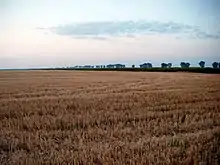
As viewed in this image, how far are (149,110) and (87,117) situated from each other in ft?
6.23

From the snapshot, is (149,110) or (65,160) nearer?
(65,160)

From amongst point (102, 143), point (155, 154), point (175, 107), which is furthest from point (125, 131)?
point (175, 107)

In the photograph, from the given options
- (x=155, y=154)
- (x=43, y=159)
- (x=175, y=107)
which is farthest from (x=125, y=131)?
(x=175, y=107)

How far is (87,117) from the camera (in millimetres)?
7496

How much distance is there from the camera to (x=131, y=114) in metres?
7.91

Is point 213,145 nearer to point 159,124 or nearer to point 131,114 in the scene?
point 159,124

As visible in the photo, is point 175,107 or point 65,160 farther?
point 175,107

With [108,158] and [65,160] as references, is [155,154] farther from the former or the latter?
[65,160]

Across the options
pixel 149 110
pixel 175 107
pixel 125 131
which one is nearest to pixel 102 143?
pixel 125 131

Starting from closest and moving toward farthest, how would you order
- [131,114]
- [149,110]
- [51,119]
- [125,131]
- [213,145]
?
[213,145], [125,131], [51,119], [131,114], [149,110]

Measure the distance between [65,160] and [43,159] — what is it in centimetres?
31

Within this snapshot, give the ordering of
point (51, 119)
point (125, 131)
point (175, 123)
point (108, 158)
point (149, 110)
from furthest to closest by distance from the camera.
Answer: point (149, 110) < point (51, 119) < point (175, 123) < point (125, 131) < point (108, 158)

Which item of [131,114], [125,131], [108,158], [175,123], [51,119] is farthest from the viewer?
[131,114]

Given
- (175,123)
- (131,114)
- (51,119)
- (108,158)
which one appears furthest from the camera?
(131,114)
